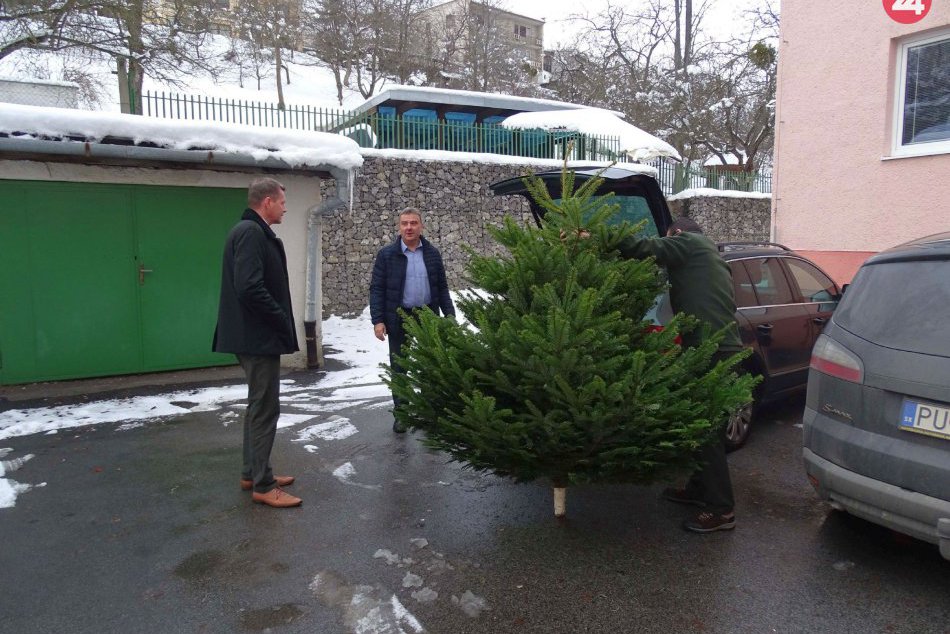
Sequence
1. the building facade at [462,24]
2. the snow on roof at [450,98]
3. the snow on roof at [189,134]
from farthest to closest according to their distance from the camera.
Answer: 1. the building facade at [462,24]
2. the snow on roof at [450,98]
3. the snow on roof at [189,134]

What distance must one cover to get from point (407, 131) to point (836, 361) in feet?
36.7

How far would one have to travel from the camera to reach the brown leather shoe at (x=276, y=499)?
162 inches

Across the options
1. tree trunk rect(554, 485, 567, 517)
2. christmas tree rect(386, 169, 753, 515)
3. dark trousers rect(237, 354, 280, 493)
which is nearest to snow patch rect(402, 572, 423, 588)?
christmas tree rect(386, 169, 753, 515)

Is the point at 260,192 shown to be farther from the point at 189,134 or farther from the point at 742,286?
the point at 742,286

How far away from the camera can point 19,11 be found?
47.0 feet

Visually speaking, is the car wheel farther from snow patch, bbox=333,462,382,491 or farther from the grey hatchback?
snow patch, bbox=333,462,382,491

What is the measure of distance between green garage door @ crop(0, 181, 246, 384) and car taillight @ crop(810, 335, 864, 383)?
256 inches

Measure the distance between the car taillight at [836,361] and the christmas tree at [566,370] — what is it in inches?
15.3

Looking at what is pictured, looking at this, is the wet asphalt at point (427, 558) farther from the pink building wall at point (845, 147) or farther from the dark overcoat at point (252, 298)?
the pink building wall at point (845, 147)

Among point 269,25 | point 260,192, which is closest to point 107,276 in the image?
point 260,192

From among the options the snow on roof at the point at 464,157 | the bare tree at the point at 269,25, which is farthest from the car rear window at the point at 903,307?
the bare tree at the point at 269,25

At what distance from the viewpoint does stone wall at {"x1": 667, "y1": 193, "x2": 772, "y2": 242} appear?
16844 millimetres

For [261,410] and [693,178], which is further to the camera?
[693,178]

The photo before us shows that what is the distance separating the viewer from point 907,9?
7633mm
